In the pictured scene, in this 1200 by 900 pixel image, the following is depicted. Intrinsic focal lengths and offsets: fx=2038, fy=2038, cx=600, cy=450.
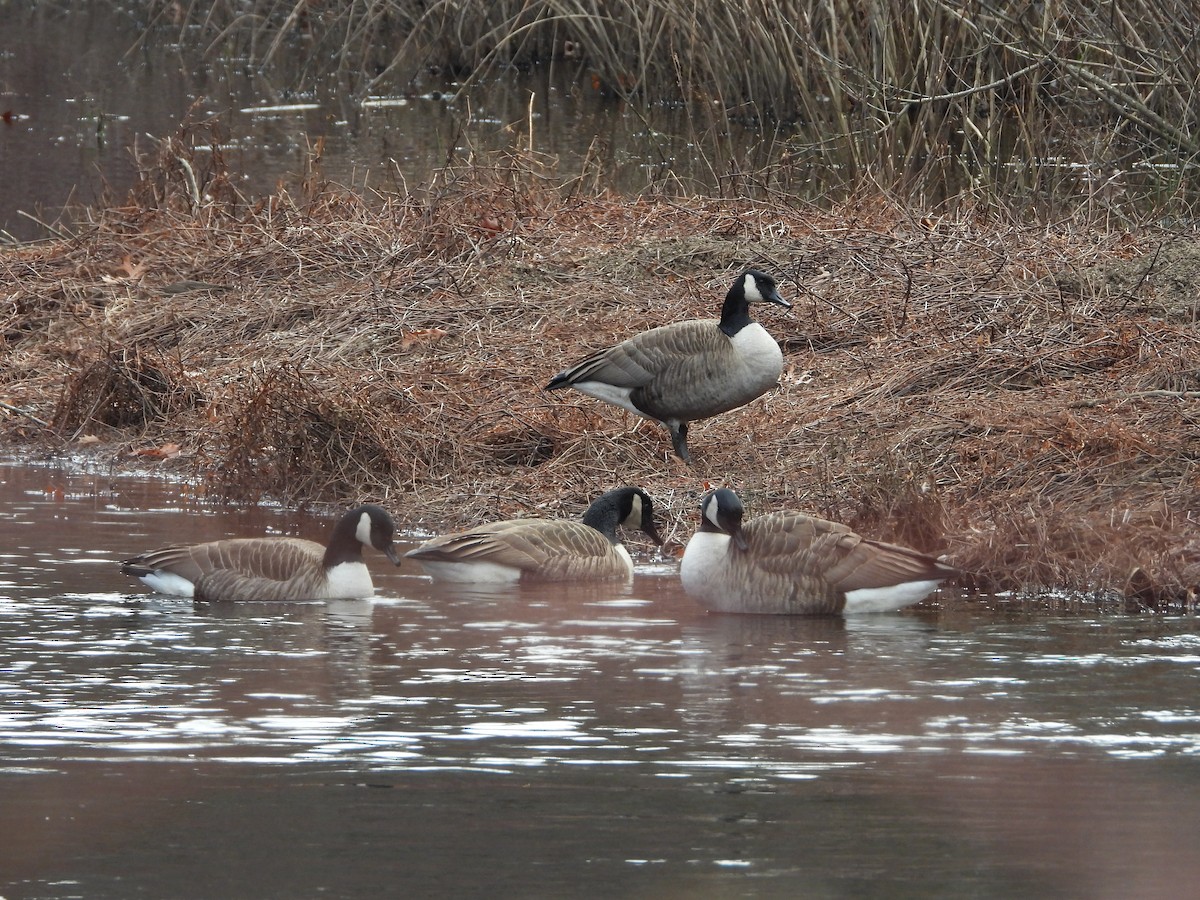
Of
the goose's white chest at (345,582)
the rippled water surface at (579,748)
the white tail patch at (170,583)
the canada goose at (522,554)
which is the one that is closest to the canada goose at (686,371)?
the canada goose at (522,554)

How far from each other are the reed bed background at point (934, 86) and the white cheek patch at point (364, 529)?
8576mm

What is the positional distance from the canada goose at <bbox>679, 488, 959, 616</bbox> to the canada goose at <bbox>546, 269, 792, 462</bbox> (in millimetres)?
2438

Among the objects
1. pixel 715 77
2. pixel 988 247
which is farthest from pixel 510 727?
pixel 715 77

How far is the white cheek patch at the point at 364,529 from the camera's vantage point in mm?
8359

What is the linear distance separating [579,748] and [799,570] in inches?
90.2

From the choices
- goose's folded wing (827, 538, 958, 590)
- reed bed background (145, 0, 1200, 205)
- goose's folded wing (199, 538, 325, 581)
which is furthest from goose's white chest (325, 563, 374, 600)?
reed bed background (145, 0, 1200, 205)

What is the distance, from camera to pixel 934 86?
1942 cm

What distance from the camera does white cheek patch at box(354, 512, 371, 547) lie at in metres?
8.36

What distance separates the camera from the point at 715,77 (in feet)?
77.4

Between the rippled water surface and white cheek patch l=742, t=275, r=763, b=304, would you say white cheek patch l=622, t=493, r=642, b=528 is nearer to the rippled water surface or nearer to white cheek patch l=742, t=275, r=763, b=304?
the rippled water surface

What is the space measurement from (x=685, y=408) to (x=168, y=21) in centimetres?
3395

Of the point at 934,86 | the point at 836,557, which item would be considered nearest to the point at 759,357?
the point at 836,557

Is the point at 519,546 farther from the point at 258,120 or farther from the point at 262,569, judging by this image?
the point at 258,120

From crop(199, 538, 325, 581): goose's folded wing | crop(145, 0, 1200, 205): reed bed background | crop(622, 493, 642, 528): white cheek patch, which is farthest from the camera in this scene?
crop(145, 0, 1200, 205): reed bed background
